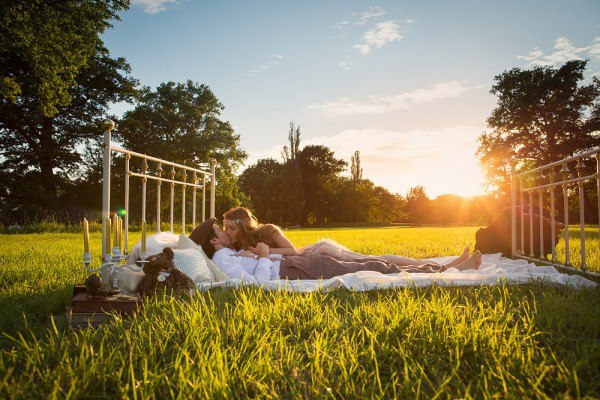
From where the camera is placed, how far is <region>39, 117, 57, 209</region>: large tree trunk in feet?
72.7

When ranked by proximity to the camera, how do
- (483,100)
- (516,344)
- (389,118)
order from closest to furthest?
(516,344)
(389,118)
(483,100)

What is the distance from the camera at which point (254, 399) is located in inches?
53.6

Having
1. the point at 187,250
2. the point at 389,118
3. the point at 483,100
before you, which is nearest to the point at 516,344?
the point at 187,250

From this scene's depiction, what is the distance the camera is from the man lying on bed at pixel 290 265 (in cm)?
406

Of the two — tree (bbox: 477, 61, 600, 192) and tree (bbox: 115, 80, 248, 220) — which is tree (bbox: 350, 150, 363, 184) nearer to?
tree (bbox: 115, 80, 248, 220)

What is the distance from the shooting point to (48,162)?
2288 centimetres

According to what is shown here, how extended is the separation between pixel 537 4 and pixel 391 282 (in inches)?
261

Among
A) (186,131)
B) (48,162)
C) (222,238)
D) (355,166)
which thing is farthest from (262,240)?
(355,166)

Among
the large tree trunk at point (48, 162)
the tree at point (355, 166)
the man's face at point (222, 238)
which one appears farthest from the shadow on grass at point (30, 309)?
the tree at point (355, 166)

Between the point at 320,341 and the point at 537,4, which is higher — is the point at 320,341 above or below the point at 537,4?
below

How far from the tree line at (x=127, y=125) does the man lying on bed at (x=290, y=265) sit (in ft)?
39.7

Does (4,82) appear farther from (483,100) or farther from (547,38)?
(483,100)

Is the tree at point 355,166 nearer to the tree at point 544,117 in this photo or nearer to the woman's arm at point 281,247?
the tree at point 544,117

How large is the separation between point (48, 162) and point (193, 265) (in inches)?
934
